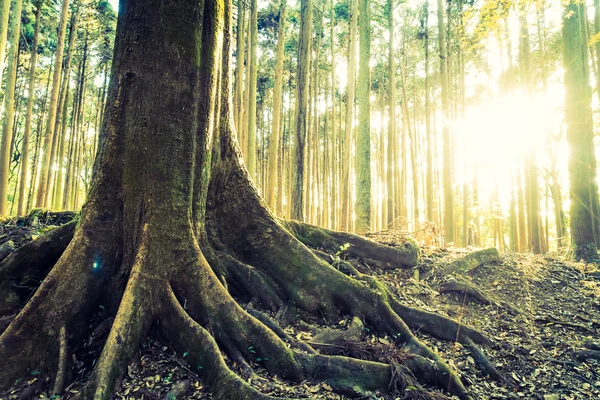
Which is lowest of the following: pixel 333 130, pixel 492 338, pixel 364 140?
pixel 492 338

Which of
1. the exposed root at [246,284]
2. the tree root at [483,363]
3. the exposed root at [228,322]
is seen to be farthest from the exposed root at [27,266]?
the tree root at [483,363]

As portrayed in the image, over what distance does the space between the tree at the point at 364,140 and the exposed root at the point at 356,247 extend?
3004 millimetres

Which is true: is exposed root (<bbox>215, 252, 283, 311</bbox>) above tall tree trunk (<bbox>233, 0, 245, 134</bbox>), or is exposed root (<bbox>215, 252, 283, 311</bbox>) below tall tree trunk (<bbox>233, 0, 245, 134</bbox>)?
below

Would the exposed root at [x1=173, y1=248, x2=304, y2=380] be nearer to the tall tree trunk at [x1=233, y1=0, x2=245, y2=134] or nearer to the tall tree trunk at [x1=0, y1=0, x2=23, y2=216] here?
the tall tree trunk at [x1=233, y1=0, x2=245, y2=134]

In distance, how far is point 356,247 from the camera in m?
5.63

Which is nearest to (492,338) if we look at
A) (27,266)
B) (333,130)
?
(27,266)

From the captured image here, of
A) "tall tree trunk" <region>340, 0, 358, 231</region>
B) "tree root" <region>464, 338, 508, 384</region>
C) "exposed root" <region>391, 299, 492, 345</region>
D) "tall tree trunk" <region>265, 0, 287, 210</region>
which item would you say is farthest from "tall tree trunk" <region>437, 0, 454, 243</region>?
"tree root" <region>464, 338, 508, 384</region>

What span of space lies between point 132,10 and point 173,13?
486 mm

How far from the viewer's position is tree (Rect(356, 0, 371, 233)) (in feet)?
29.1

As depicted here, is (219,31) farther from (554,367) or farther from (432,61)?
(432,61)

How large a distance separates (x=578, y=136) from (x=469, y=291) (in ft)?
18.4

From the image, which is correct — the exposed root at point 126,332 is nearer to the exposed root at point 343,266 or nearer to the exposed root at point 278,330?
the exposed root at point 278,330

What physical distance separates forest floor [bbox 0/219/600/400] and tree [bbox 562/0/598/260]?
1.23 metres

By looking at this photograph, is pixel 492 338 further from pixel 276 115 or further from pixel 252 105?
pixel 252 105
